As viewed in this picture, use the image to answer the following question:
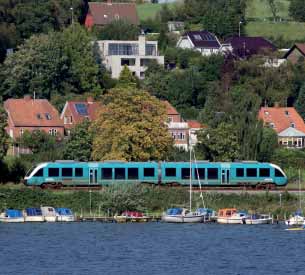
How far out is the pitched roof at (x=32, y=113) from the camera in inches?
4840

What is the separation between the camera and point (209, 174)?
9638 cm

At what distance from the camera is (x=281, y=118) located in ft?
426

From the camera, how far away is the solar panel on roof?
414 ft

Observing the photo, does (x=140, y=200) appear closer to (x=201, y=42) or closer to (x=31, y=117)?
(x=31, y=117)

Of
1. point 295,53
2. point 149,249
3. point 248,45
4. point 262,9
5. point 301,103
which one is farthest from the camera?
point 262,9

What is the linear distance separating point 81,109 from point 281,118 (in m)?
15.9

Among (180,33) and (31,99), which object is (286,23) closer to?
(180,33)

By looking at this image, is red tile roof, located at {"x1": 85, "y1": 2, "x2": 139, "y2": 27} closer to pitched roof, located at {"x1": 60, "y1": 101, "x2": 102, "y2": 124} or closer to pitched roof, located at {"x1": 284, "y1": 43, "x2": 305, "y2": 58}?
pitched roof, located at {"x1": 284, "y1": 43, "x2": 305, "y2": 58}

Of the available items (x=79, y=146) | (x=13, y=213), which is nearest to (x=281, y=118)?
(x=79, y=146)

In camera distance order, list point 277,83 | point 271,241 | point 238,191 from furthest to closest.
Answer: point 277,83, point 238,191, point 271,241

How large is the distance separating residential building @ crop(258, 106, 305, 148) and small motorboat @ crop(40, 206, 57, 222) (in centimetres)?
3924

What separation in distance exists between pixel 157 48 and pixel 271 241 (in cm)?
7275

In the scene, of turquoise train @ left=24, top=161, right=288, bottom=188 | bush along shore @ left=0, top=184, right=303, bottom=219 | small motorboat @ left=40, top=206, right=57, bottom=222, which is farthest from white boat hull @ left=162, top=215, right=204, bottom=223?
turquoise train @ left=24, top=161, right=288, bottom=188

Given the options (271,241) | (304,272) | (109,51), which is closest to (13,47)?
(109,51)
